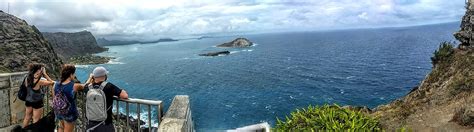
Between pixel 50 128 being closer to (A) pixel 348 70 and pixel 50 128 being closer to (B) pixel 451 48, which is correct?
(B) pixel 451 48

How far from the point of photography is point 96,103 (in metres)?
6.14

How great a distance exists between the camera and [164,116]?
622 cm

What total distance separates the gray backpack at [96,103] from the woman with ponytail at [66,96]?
54 cm

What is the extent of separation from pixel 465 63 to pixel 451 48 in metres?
3.54

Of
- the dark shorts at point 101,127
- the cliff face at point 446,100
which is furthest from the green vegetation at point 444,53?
the dark shorts at point 101,127

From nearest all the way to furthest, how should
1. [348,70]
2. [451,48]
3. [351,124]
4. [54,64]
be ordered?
[351,124] → [451,48] → [54,64] → [348,70]

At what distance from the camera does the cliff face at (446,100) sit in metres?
14.1

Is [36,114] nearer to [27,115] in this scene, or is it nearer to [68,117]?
[27,115]

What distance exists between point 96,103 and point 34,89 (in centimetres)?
218

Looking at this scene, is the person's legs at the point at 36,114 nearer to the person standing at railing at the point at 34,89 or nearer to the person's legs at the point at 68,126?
the person standing at railing at the point at 34,89

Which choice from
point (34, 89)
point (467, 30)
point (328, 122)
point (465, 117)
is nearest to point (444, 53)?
point (467, 30)

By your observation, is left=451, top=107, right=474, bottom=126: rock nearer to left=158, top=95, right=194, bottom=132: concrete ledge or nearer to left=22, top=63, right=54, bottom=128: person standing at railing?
left=158, top=95, right=194, bottom=132: concrete ledge

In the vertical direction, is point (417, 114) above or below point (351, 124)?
below

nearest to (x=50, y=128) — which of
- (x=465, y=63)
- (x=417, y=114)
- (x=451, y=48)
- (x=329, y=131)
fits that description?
(x=329, y=131)
